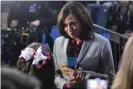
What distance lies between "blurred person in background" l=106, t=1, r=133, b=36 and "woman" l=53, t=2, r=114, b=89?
7.48ft

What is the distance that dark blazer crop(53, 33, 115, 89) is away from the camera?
283 centimetres

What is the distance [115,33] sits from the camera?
4754mm

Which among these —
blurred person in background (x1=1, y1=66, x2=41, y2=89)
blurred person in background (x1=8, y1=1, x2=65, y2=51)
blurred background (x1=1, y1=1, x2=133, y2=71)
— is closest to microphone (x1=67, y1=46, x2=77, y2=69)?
blurred person in background (x1=1, y1=66, x2=41, y2=89)

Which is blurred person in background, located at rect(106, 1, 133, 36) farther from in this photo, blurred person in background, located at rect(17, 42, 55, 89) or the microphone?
blurred person in background, located at rect(17, 42, 55, 89)

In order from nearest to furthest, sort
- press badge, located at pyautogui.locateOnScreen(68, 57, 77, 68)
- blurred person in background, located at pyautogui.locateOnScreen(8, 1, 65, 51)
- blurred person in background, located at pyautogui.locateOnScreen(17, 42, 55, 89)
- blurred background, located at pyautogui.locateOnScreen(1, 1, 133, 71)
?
blurred person in background, located at pyautogui.locateOnScreen(17, 42, 55, 89) → press badge, located at pyautogui.locateOnScreen(68, 57, 77, 68) → blurred background, located at pyautogui.locateOnScreen(1, 1, 133, 71) → blurred person in background, located at pyautogui.locateOnScreen(8, 1, 65, 51)

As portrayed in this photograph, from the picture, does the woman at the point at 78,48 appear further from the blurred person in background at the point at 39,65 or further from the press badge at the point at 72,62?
the blurred person in background at the point at 39,65

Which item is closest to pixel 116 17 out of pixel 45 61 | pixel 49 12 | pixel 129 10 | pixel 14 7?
pixel 129 10

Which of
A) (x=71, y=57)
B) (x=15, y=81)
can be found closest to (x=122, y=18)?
(x=71, y=57)

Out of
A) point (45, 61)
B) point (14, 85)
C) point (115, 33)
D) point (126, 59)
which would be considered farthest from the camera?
point (115, 33)

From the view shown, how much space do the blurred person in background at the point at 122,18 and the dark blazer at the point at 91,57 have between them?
2269 millimetres

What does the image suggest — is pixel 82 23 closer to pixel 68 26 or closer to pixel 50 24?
pixel 68 26

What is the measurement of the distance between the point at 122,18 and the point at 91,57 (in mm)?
2461

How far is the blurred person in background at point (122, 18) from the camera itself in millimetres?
5152

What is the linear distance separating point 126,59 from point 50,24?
3.28 m
